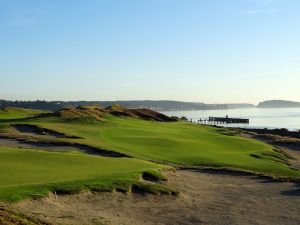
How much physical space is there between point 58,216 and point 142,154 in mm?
19902

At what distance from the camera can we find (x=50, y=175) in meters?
22.1

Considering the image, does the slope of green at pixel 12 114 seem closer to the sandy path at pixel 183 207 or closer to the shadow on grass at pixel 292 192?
the sandy path at pixel 183 207

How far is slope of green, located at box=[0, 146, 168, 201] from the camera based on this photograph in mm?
18828

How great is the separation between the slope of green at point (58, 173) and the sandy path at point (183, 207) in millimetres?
667

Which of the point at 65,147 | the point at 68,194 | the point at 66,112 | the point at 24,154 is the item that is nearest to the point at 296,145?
the point at 66,112

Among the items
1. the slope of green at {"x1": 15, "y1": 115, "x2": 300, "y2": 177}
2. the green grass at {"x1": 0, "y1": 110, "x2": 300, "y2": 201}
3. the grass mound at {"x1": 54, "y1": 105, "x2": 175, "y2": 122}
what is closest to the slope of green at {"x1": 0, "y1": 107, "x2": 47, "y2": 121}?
the grass mound at {"x1": 54, "y1": 105, "x2": 175, "y2": 122}

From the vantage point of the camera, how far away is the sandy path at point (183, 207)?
16641 millimetres

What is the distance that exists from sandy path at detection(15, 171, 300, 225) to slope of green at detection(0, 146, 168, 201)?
0.67 meters

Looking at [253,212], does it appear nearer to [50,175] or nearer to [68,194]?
[68,194]

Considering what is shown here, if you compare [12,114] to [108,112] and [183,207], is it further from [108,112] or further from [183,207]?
[183,207]

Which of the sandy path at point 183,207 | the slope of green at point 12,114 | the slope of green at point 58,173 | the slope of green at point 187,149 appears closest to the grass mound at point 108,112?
the slope of green at point 12,114

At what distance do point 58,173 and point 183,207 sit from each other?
6498 mm

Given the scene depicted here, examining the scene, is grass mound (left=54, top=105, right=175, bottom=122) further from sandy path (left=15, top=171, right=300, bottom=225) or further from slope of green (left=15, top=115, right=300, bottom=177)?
sandy path (left=15, top=171, right=300, bottom=225)

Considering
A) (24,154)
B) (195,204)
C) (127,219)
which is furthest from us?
(24,154)
